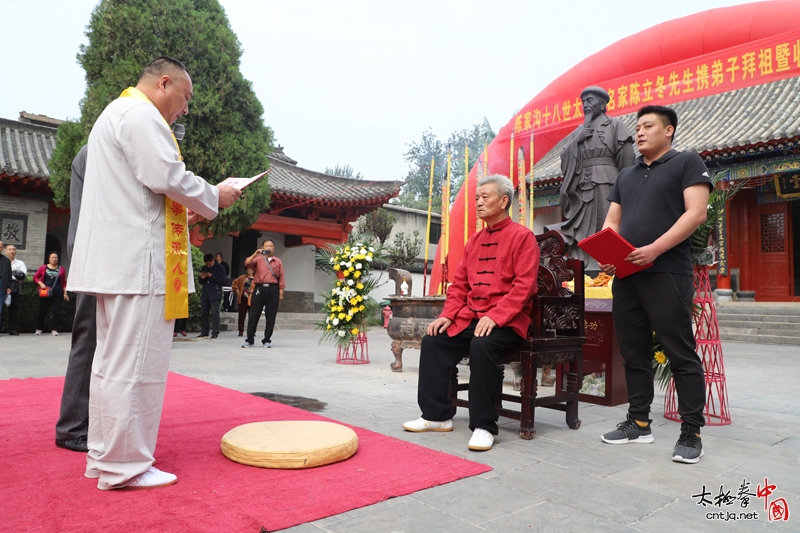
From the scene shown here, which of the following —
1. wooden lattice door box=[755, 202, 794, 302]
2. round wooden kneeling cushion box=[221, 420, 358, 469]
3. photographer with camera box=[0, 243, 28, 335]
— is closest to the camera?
round wooden kneeling cushion box=[221, 420, 358, 469]

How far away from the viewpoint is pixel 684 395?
8.93 feet

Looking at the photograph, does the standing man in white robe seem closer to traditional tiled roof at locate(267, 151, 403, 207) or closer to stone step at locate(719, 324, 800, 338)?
stone step at locate(719, 324, 800, 338)

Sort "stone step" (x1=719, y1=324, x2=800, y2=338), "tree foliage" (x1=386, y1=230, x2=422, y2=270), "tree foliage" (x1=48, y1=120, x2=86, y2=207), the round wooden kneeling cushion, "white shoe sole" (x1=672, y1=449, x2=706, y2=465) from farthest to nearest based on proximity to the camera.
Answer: "tree foliage" (x1=386, y1=230, x2=422, y2=270) < "stone step" (x1=719, y1=324, x2=800, y2=338) < "tree foliage" (x1=48, y1=120, x2=86, y2=207) < "white shoe sole" (x1=672, y1=449, x2=706, y2=465) < the round wooden kneeling cushion

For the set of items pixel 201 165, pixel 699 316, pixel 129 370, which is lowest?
pixel 129 370

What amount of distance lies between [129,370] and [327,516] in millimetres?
920

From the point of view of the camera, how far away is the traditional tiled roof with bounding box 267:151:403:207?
14.0m

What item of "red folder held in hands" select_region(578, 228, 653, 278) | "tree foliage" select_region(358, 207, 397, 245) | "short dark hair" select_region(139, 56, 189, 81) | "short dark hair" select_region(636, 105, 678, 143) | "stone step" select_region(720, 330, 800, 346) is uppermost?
"tree foliage" select_region(358, 207, 397, 245)

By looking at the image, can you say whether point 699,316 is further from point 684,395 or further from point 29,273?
point 29,273

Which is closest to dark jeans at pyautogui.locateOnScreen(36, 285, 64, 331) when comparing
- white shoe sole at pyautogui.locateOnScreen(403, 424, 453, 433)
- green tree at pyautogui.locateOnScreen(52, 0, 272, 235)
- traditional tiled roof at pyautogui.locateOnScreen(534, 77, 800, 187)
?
green tree at pyautogui.locateOnScreen(52, 0, 272, 235)

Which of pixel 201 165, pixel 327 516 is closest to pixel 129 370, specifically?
pixel 327 516

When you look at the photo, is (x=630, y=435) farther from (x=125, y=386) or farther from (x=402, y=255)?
(x=402, y=255)

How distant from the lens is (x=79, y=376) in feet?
8.85

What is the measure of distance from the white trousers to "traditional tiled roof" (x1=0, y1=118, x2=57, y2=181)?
10.7 metres

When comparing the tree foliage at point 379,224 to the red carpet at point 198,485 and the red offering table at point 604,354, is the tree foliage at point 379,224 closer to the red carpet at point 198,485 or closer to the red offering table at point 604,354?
the red offering table at point 604,354
